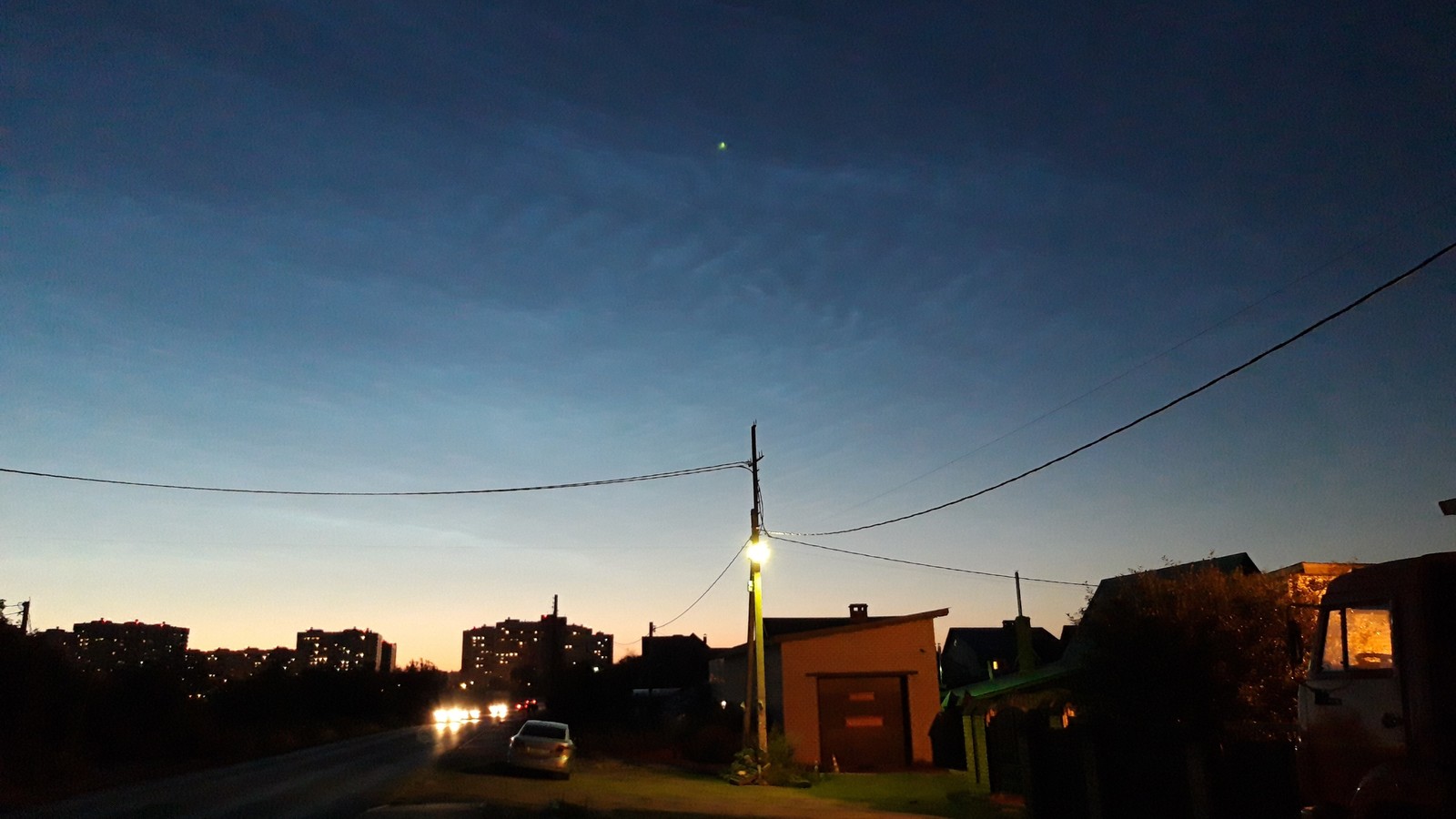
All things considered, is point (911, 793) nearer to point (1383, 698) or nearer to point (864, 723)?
point (864, 723)

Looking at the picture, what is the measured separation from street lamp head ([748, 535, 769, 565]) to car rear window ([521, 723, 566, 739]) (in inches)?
285

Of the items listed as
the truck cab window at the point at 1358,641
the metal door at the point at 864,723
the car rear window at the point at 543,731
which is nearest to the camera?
the truck cab window at the point at 1358,641

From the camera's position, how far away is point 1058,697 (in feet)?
70.0

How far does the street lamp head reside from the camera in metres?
25.4

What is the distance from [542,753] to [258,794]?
7187mm

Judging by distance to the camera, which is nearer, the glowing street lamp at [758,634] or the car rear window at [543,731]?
the glowing street lamp at [758,634]

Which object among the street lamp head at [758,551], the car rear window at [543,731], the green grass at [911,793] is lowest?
the green grass at [911,793]

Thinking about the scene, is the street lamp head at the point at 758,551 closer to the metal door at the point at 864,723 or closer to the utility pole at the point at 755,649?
the utility pole at the point at 755,649

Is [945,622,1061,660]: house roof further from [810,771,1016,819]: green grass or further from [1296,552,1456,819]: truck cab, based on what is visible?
[1296,552,1456,819]: truck cab

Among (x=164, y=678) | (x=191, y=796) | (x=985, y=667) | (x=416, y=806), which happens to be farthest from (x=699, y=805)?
(x=985, y=667)

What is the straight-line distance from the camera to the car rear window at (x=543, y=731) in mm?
26281

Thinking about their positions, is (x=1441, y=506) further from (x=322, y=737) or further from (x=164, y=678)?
(x=322, y=737)

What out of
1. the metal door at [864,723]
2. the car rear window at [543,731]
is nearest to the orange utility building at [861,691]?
the metal door at [864,723]

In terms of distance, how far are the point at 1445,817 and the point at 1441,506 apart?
602cm
